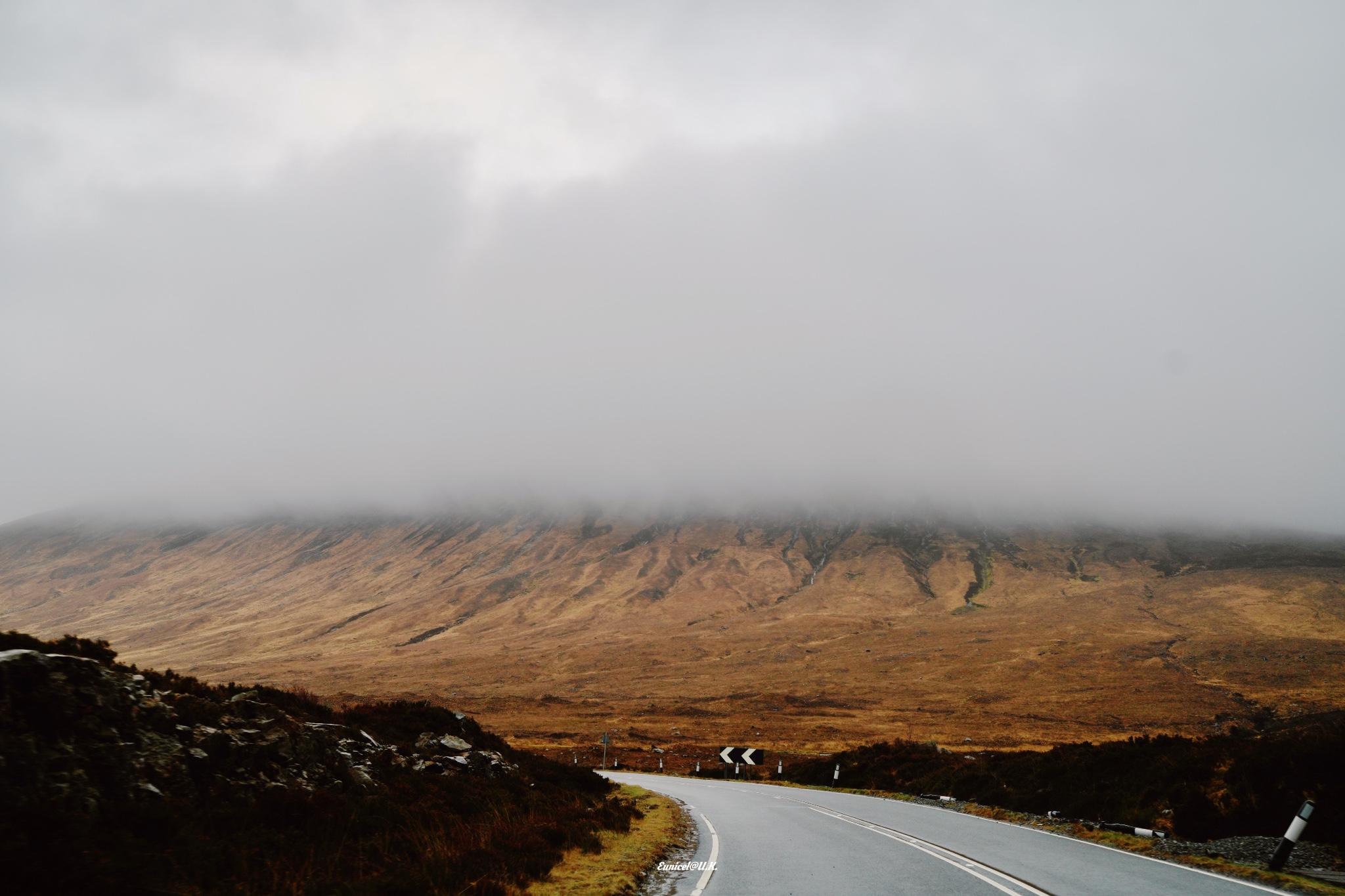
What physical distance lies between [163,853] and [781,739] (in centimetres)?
6671

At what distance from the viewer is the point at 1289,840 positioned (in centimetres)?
1095

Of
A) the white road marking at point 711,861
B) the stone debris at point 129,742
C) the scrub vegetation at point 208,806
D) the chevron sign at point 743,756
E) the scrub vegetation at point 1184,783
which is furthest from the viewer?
the chevron sign at point 743,756

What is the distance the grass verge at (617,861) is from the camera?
981cm

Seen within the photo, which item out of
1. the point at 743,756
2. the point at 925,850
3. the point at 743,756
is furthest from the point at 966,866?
the point at 743,756

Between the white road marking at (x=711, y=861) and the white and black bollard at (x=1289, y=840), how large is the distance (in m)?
8.46

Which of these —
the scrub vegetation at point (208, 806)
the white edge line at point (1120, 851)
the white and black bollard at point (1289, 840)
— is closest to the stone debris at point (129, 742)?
the scrub vegetation at point (208, 806)

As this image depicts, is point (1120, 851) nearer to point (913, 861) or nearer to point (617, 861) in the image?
point (913, 861)

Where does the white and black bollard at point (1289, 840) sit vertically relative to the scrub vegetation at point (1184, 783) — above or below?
above

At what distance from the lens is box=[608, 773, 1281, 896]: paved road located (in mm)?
9547

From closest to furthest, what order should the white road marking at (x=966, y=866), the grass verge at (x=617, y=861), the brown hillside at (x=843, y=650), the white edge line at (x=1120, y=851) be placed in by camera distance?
the white road marking at (x=966, y=866) → the grass verge at (x=617, y=861) → the white edge line at (x=1120, y=851) → the brown hillside at (x=843, y=650)

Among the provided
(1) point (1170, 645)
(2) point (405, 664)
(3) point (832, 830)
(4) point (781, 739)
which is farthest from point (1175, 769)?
(2) point (405, 664)

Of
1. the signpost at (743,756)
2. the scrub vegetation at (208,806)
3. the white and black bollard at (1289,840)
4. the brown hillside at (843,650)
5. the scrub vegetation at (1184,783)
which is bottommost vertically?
the brown hillside at (843,650)

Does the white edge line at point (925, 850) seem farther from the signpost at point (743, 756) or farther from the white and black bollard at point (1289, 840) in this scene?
the signpost at point (743, 756)

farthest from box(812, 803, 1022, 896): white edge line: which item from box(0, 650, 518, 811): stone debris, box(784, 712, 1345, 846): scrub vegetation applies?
box(0, 650, 518, 811): stone debris
